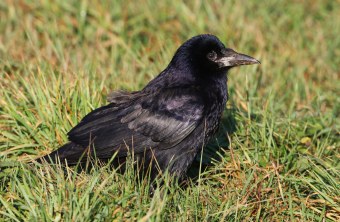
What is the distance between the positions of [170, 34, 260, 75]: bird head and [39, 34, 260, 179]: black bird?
84 millimetres

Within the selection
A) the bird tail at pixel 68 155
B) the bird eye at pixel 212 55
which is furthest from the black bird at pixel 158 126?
the bird eye at pixel 212 55

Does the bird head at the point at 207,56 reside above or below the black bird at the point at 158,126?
above

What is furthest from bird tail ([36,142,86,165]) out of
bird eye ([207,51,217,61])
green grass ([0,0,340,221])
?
bird eye ([207,51,217,61])

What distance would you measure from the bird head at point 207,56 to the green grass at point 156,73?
18.8 inches

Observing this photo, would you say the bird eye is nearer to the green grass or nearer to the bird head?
the bird head

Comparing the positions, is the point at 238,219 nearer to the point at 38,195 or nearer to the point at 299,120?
the point at 38,195

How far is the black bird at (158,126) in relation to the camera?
475 centimetres

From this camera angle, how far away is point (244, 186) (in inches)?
173

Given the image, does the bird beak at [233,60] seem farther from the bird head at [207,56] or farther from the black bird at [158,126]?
the black bird at [158,126]

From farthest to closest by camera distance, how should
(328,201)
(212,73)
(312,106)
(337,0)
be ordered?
(337,0) < (312,106) < (212,73) < (328,201)

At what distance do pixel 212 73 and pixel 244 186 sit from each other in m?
1.13

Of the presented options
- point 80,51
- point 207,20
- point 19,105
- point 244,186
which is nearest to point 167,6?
point 207,20

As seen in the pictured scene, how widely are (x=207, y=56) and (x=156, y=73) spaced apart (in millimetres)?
1306

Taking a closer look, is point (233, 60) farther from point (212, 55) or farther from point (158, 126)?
point (158, 126)
